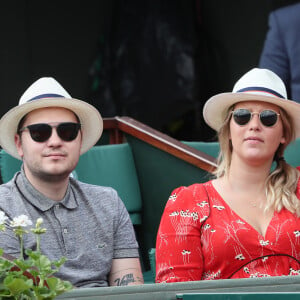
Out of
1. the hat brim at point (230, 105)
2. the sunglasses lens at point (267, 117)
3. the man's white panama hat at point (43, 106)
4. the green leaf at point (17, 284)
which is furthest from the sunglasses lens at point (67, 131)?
the green leaf at point (17, 284)

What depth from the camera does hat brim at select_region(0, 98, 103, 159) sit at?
11.2 feet

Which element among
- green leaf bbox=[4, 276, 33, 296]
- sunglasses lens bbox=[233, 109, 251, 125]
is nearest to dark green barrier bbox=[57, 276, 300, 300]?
green leaf bbox=[4, 276, 33, 296]

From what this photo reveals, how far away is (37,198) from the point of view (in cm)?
333

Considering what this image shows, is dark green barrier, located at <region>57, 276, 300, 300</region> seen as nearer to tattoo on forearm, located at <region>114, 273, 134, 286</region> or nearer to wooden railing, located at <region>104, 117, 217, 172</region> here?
tattoo on forearm, located at <region>114, 273, 134, 286</region>

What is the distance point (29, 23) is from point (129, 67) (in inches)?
30.8

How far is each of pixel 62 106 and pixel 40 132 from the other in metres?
0.16

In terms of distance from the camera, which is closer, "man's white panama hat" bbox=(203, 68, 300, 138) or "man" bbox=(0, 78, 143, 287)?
"man" bbox=(0, 78, 143, 287)

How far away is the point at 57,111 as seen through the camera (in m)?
3.46

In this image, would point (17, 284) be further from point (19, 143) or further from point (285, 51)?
point (285, 51)

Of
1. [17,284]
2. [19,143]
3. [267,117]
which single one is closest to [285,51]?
[267,117]

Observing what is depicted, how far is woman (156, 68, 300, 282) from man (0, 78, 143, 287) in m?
0.22

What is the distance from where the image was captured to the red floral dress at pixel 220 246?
10.3 ft

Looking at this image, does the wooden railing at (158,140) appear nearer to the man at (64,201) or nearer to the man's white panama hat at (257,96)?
the man's white panama hat at (257,96)

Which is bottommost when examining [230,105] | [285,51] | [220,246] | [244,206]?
A: [220,246]
